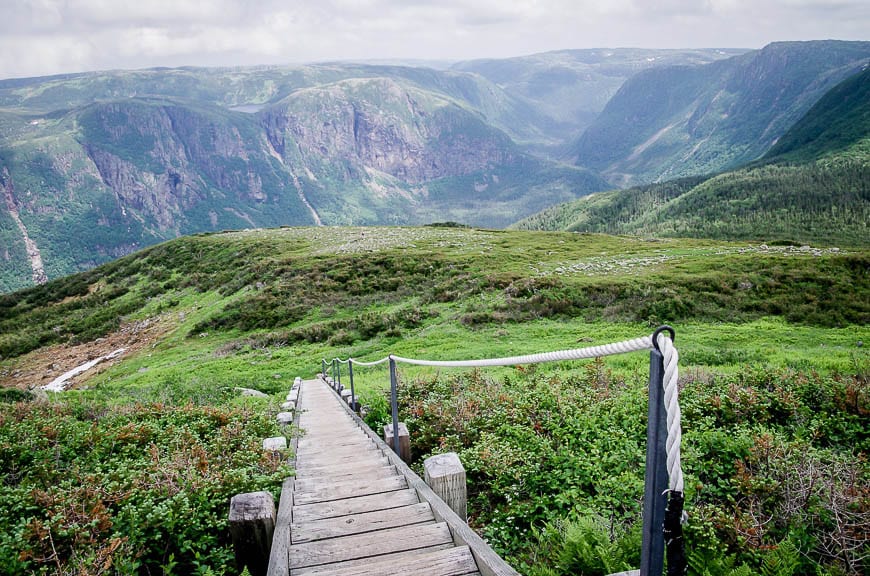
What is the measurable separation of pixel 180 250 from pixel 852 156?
224m

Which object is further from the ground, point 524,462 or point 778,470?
point 778,470

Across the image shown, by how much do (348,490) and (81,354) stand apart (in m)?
40.7

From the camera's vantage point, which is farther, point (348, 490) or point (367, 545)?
point (348, 490)

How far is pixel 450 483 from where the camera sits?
14.1 ft

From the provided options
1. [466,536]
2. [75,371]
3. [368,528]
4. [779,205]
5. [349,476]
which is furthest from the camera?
[779,205]

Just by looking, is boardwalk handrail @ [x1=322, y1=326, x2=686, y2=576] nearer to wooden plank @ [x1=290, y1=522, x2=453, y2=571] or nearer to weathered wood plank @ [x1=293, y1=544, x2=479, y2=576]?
weathered wood plank @ [x1=293, y1=544, x2=479, y2=576]

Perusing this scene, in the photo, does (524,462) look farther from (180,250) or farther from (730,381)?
(180,250)

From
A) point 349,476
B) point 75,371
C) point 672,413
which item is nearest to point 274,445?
point 349,476

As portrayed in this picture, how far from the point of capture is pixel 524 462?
5.60 meters

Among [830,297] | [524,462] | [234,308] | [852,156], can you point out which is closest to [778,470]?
[524,462]

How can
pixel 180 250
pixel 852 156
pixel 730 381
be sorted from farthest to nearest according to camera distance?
pixel 852 156 < pixel 180 250 < pixel 730 381

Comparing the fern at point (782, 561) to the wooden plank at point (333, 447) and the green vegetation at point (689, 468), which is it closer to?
the green vegetation at point (689, 468)

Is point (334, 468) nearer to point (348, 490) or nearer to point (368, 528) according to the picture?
point (348, 490)

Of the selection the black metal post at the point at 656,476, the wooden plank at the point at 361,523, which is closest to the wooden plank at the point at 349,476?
the wooden plank at the point at 361,523
